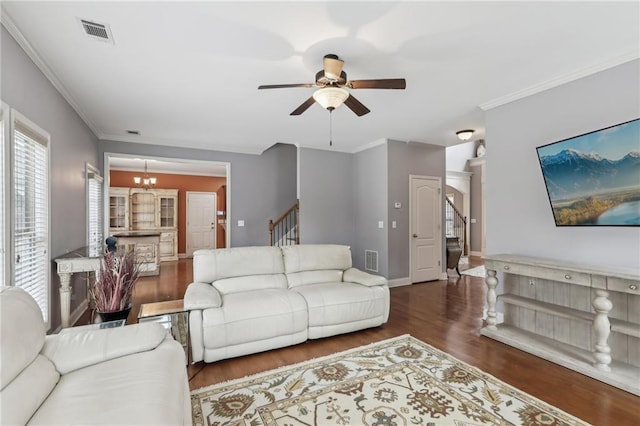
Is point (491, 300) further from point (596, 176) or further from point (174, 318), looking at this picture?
point (174, 318)

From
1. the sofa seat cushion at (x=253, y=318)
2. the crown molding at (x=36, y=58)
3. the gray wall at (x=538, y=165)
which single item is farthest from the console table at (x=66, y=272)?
the gray wall at (x=538, y=165)

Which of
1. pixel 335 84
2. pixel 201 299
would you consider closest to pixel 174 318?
pixel 201 299

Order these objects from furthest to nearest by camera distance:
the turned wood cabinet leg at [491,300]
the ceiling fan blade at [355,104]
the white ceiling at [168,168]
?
the white ceiling at [168,168], the turned wood cabinet leg at [491,300], the ceiling fan blade at [355,104]

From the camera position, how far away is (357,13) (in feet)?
6.68

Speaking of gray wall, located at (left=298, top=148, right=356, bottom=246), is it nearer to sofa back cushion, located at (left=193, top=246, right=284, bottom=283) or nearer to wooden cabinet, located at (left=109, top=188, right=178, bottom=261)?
sofa back cushion, located at (left=193, top=246, right=284, bottom=283)

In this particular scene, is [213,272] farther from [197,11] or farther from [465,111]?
[465,111]

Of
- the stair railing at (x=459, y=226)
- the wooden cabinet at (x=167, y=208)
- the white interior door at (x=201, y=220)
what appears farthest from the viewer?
the white interior door at (x=201, y=220)

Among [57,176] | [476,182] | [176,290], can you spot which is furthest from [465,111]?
[476,182]

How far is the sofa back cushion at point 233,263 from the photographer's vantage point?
10.7ft

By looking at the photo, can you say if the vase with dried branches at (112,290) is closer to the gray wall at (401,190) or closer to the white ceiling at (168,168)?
the gray wall at (401,190)

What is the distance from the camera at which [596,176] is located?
2627mm

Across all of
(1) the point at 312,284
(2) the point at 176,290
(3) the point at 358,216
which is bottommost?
(2) the point at 176,290

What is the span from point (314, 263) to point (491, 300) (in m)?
1.99

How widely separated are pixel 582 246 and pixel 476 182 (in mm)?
7069
